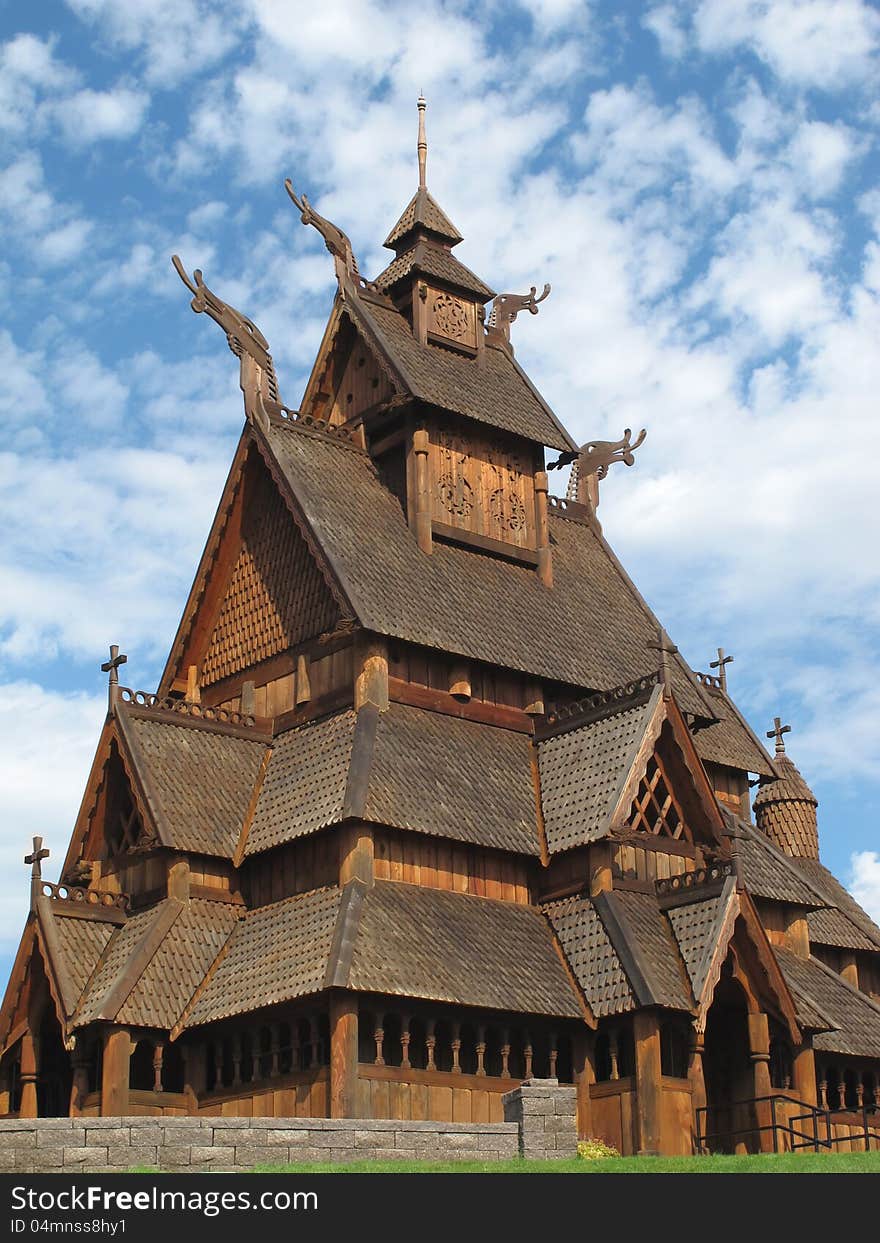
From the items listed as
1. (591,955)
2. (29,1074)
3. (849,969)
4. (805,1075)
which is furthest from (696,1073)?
(849,969)

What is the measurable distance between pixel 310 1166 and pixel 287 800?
35.7 ft

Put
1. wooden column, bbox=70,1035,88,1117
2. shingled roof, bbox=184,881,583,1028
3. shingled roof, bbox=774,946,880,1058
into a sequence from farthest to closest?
1. shingled roof, bbox=774,946,880,1058
2. wooden column, bbox=70,1035,88,1117
3. shingled roof, bbox=184,881,583,1028

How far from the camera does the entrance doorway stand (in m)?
32.0

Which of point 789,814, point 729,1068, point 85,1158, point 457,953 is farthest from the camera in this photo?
point 789,814

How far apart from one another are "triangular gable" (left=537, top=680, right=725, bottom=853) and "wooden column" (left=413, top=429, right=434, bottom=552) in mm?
4890

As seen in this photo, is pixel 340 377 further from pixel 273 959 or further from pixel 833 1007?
pixel 833 1007

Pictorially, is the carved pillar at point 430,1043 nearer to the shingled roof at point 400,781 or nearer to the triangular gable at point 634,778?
the shingled roof at point 400,781

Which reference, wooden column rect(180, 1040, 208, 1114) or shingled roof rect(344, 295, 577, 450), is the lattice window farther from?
shingled roof rect(344, 295, 577, 450)

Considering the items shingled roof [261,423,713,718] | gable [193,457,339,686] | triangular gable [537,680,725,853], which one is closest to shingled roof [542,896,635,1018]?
triangular gable [537,680,725,853]

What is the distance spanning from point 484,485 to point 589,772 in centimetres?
746

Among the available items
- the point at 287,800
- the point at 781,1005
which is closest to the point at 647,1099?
the point at 781,1005

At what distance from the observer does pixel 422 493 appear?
36562 millimetres

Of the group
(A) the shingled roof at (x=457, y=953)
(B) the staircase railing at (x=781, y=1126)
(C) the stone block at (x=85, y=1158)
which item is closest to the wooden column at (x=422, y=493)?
(A) the shingled roof at (x=457, y=953)

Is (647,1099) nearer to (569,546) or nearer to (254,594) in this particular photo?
(254,594)
